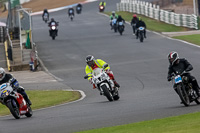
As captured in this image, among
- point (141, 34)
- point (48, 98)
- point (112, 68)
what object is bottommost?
point (112, 68)

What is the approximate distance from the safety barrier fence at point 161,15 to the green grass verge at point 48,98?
2487cm

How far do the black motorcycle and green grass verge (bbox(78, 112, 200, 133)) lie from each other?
6.09ft

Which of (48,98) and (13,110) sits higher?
(13,110)

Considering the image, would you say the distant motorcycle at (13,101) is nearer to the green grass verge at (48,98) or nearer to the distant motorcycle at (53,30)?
the green grass verge at (48,98)

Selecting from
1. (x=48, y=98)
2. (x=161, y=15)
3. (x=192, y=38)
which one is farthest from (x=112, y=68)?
(x=161, y=15)

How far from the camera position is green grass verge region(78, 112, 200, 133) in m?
10.5

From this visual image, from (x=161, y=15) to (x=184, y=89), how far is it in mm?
40115

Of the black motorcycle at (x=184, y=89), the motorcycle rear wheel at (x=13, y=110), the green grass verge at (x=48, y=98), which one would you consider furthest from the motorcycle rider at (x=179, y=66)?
the green grass verge at (x=48, y=98)

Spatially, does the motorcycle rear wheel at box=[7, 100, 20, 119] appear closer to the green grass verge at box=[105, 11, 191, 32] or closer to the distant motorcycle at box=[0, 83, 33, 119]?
the distant motorcycle at box=[0, 83, 33, 119]

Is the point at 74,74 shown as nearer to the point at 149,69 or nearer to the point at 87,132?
the point at 149,69

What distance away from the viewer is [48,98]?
22453mm

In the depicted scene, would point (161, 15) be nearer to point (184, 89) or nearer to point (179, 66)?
point (179, 66)

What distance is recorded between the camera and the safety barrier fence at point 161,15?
47.8 m

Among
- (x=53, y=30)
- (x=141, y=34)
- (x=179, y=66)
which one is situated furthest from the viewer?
(x=53, y=30)
